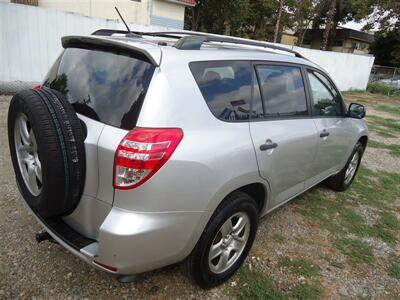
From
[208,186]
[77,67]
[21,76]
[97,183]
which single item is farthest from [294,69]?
[21,76]

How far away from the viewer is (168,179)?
1.84m

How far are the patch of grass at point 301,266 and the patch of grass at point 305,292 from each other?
0.47ft

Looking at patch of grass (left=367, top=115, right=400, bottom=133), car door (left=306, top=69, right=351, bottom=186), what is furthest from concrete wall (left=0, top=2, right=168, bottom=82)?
patch of grass (left=367, top=115, right=400, bottom=133)

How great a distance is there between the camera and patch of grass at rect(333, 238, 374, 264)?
3.13 metres

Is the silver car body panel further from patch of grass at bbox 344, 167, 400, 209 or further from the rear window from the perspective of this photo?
patch of grass at bbox 344, 167, 400, 209

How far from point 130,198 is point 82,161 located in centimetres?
37

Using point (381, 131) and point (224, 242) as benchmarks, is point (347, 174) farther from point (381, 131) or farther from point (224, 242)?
point (381, 131)

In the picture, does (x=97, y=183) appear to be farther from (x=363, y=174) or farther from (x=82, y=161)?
(x=363, y=174)

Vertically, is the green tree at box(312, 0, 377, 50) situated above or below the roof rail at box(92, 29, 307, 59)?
above

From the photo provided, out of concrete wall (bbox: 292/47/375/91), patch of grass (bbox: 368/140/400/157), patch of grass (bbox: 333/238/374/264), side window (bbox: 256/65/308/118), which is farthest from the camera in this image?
concrete wall (bbox: 292/47/375/91)

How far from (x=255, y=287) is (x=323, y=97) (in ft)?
6.72

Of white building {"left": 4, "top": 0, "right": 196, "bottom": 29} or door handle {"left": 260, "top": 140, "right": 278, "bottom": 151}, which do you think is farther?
white building {"left": 4, "top": 0, "right": 196, "bottom": 29}

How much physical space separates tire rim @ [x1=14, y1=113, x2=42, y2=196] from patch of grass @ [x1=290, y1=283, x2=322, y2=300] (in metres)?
2.01

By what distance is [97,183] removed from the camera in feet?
6.29
